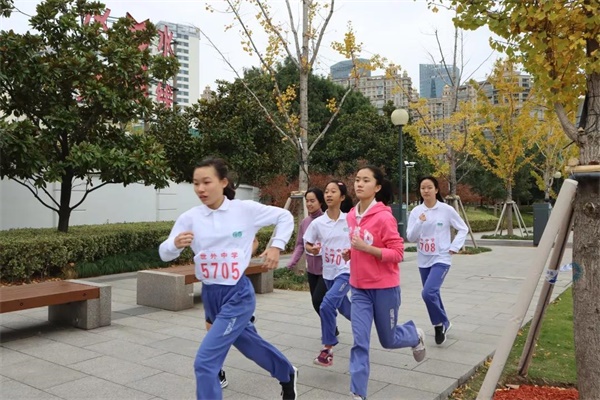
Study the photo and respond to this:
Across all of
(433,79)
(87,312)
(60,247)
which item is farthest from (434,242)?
(433,79)

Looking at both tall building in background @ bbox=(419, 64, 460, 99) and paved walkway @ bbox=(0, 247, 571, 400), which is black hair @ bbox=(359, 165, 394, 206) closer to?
paved walkway @ bbox=(0, 247, 571, 400)

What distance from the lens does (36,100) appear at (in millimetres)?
10273

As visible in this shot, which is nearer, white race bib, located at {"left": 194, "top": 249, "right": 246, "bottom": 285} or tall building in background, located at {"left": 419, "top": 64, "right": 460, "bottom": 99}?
white race bib, located at {"left": 194, "top": 249, "right": 246, "bottom": 285}

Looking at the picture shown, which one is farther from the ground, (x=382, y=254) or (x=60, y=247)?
(x=382, y=254)

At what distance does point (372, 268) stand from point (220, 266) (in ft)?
3.89

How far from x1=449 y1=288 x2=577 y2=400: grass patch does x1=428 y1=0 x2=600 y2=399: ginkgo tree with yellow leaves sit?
76 centimetres

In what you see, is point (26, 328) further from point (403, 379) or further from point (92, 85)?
point (92, 85)

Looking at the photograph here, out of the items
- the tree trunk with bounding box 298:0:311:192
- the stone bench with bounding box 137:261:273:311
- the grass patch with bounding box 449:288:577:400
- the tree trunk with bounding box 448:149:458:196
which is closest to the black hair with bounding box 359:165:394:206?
the grass patch with bounding box 449:288:577:400

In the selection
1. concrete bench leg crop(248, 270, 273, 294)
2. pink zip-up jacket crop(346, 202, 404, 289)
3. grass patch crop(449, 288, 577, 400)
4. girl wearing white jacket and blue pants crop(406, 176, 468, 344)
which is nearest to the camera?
pink zip-up jacket crop(346, 202, 404, 289)

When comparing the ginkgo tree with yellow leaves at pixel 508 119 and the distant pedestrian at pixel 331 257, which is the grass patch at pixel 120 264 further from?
the ginkgo tree with yellow leaves at pixel 508 119

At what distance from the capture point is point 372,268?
3.89 meters

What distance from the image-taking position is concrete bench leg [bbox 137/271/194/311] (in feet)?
23.5

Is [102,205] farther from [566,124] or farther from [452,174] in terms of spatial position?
[566,124]

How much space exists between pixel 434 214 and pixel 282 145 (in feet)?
42.9
